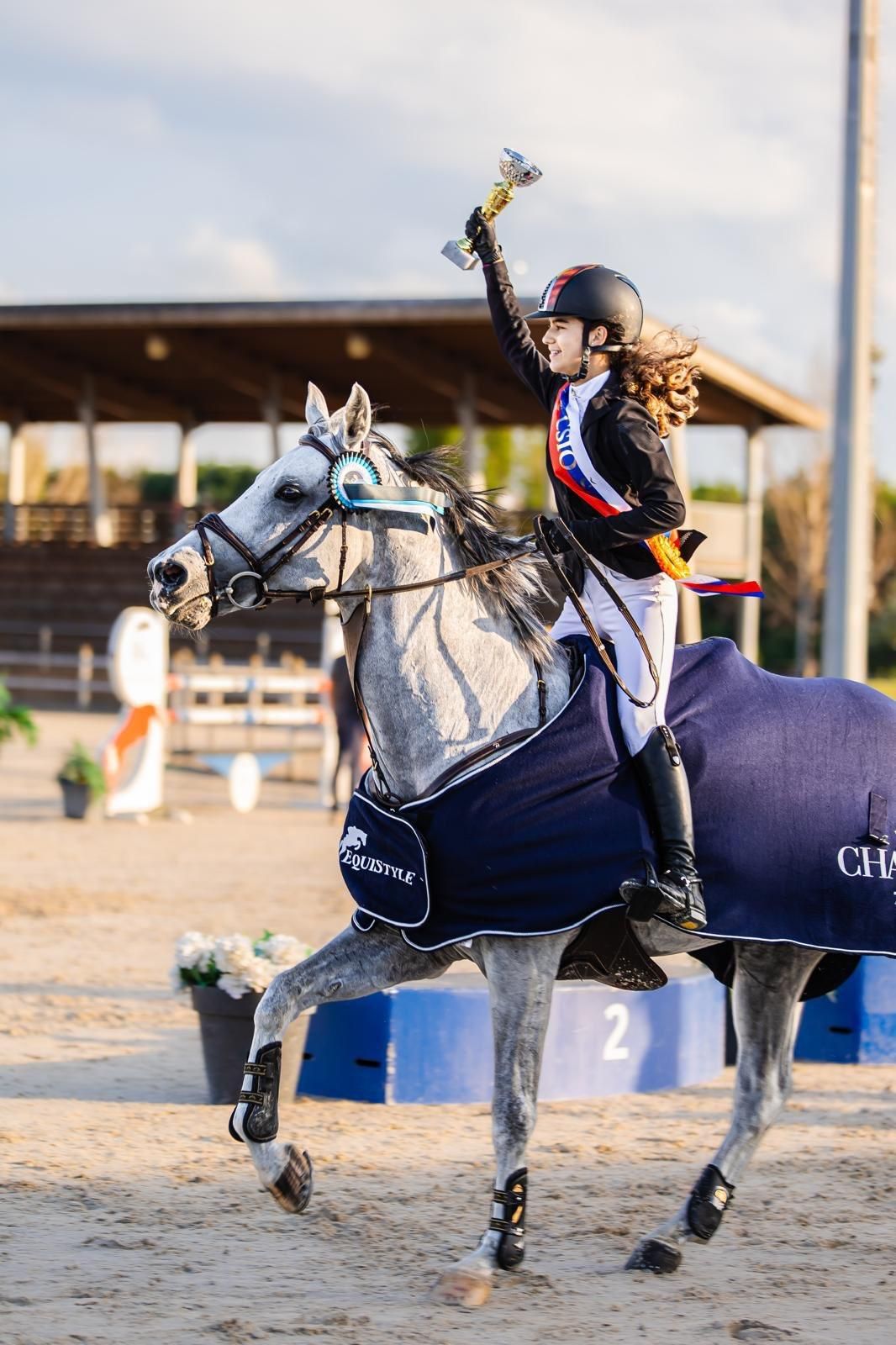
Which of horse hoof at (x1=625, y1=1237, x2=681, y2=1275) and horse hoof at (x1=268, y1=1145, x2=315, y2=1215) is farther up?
horse hoof at (x1=268, y1=1145, x2=315, y2=1215)

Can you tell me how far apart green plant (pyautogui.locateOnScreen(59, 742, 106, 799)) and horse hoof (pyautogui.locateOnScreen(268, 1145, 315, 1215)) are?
983cm

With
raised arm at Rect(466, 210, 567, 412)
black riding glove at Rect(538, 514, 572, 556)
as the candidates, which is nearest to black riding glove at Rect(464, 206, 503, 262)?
raised arm at Rect(466, 210, 567, 412)

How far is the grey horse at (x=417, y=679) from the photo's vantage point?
3887 mm

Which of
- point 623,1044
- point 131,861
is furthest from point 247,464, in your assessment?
point 623,1044

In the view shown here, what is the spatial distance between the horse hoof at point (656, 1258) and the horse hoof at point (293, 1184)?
85 cm

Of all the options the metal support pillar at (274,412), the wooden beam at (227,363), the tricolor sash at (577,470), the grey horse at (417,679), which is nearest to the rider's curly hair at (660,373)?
the tricolor sash at (577,470)

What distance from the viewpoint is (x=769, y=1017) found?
444 centimetres

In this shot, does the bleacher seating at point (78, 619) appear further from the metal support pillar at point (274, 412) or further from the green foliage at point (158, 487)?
the green foliage at point (158, 487)

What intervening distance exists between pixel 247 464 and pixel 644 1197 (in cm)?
5335

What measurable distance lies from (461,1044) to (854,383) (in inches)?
212

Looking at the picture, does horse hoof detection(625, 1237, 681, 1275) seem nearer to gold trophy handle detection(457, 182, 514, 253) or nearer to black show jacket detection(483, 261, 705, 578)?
black show jacket detection(483, 261, 705, 578)

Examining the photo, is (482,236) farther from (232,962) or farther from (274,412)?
(274,412)

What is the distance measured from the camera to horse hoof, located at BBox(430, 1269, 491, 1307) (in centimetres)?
372

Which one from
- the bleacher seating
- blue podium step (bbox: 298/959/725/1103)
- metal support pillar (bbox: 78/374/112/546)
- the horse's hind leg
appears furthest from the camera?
metal support pillar (bbox: 78/374/112/546)
